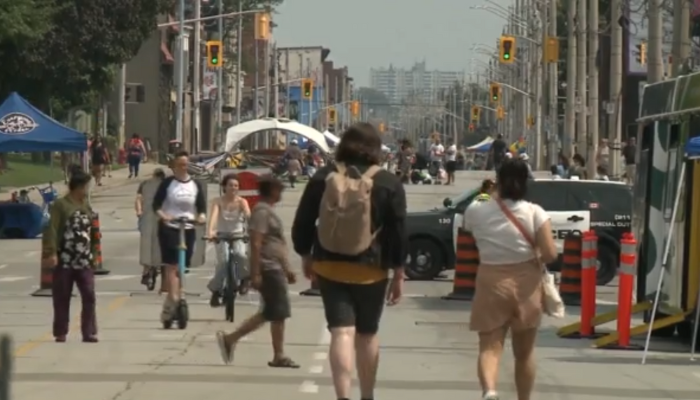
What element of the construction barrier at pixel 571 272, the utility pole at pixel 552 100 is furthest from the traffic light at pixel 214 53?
the construction barrier at pixel 571 272

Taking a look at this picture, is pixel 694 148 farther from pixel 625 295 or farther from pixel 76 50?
pixel 76 50

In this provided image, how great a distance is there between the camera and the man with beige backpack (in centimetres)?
940

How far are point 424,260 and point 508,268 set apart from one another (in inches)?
646

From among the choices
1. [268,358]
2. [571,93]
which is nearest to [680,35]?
[268,358]

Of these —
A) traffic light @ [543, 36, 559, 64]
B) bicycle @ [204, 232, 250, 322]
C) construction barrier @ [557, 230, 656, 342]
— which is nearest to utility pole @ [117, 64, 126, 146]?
traffic light @ [543, 36, 559, 64]

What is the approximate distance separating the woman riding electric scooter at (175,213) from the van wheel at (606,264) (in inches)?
410

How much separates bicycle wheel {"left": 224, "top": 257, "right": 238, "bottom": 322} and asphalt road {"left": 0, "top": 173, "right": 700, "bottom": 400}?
15 centimetres

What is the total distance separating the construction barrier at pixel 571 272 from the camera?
72.7 feet

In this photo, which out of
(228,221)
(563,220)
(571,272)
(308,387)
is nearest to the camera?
(308,387)

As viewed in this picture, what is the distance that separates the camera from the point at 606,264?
26.2 metres

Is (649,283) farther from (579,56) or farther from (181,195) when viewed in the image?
(579,56)

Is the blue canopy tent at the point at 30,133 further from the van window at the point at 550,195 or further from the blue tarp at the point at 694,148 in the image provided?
the blue tarp at the point at 694,148

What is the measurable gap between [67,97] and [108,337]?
143 ft

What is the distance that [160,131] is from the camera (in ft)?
308
